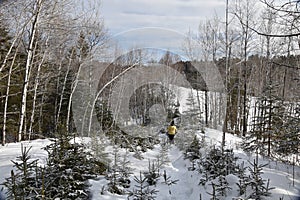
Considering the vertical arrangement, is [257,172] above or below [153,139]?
above

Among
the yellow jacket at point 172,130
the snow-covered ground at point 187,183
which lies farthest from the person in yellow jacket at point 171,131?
the snow-covered ground at point 187,183

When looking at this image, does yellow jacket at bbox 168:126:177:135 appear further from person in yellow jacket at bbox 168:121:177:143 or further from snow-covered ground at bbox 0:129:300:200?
snow-covered ground at bbox 0:129:300:200

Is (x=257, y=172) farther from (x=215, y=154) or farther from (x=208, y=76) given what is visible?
(x=208, y=76)

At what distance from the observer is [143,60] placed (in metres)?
12.9

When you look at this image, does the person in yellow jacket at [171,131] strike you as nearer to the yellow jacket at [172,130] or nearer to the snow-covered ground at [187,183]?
the yellow jacket at [172,130]

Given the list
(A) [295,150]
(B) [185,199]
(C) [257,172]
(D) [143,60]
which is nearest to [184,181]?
(B) [185,199]

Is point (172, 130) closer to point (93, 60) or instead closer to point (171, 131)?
point (171, 131)

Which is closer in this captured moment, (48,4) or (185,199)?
(185,199)

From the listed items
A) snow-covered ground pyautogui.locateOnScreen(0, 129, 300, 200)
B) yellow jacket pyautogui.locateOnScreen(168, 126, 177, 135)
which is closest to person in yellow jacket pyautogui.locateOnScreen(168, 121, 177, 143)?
yellow jacket pyautogui.locateOnScreen(168, 126, 177, 135)

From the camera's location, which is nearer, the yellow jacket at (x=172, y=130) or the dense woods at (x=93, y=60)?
the dense woods at (x=93, y=60)

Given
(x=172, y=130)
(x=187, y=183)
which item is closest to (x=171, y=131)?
(x=172, y=130)

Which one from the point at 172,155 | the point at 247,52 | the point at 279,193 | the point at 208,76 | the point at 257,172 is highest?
the point at 247,52

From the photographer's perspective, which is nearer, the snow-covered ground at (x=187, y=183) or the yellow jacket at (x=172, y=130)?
the snow-covered ground at (x=187, y=183)

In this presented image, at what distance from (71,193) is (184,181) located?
10.4 feet
